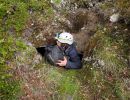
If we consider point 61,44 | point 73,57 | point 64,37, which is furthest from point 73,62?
point 64,37

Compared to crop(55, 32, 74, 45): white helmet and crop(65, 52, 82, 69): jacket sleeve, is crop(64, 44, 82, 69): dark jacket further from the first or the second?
crop(55, 32, 74, 45): white helmet

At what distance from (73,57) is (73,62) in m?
0.18

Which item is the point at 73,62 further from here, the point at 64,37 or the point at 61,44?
the point at 64,37

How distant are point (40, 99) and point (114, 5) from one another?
3429 millimetres

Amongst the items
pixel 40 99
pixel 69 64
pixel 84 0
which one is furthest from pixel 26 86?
pixel 84 0

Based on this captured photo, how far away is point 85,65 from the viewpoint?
8.78 m

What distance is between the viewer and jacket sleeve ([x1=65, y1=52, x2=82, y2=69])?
8867 mm

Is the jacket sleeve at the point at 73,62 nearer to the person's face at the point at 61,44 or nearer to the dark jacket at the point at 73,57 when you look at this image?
the dark jacket at the point at 73,57

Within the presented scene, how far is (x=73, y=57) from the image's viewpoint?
9125 mm

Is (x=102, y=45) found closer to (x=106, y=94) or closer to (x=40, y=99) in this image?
(x=106, y=94)

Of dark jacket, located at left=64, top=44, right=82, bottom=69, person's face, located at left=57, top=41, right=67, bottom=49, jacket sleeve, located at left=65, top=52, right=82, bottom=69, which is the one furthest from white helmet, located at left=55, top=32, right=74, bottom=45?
jacket sleeve, located at left=65, top=52, right=82, bottom=69

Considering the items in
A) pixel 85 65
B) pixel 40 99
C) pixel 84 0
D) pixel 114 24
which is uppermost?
pixel 84 0

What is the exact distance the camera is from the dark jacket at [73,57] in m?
8.91

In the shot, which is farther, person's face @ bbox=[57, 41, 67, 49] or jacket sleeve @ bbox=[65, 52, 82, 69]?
person's face @ bbox=[57, 41, 67, 49]
